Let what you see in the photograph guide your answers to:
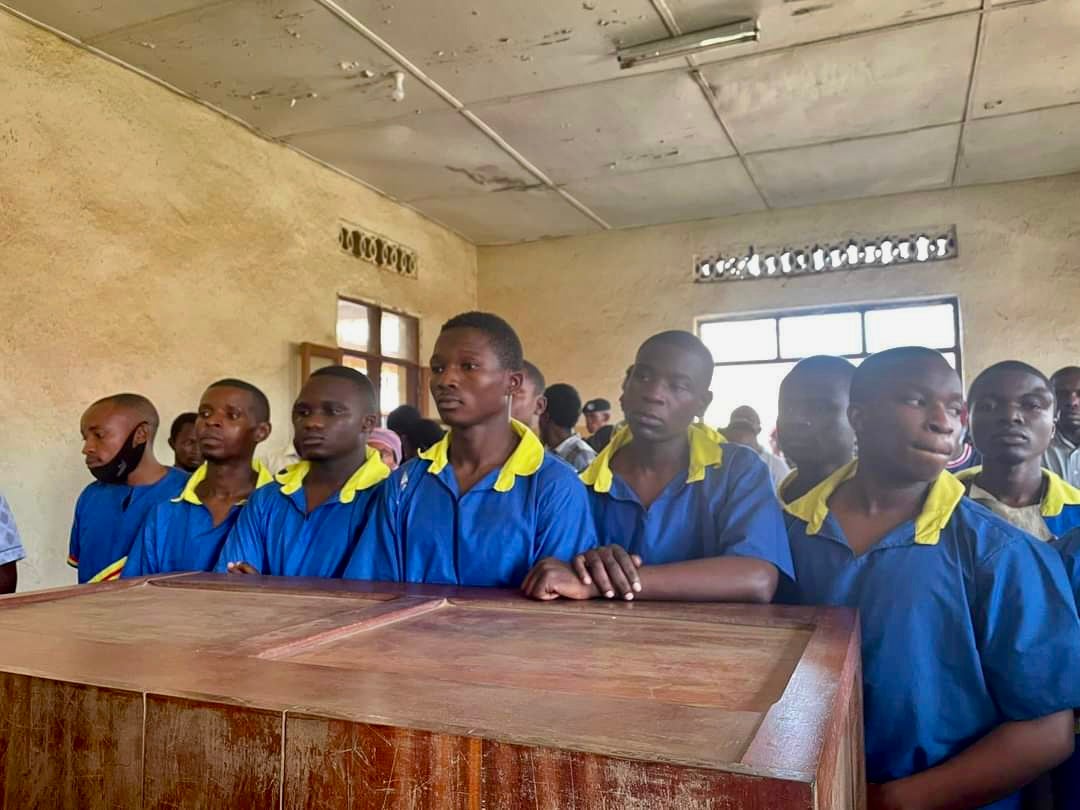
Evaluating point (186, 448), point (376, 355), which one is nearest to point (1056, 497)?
point (186, 448)

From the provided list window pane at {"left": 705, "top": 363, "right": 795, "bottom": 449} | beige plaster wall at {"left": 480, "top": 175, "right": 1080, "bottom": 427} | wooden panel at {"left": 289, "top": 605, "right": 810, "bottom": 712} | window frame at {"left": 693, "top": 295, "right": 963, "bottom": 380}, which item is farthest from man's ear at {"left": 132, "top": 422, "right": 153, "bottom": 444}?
window frame at {"left": 693, "top": 295, "right": 963, "bottom": 380}

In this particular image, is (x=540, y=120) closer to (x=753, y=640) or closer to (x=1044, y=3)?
(x=1044, y=3)

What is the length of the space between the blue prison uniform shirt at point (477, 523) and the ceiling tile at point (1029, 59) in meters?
3.31

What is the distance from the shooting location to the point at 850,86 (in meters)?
4.14

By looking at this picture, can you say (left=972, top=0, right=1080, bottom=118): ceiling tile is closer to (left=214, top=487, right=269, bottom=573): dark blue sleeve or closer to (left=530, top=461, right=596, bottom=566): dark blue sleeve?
(left=530, top=461, right=596, bottom=566): dark blue sleeve

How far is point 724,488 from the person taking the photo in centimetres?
160

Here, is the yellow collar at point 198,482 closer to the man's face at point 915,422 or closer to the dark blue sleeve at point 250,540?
the dark blue sleeve at point 250,540

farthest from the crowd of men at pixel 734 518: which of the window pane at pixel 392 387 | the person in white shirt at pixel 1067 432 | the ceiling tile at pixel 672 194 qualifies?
the ceiling tile at pixel 672 194

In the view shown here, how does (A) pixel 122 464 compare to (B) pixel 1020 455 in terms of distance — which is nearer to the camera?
(B) pixel 1020 455

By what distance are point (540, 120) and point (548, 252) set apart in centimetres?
242

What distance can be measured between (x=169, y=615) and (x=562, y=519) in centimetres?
75

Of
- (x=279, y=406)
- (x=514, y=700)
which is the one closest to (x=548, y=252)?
(x=279, y=406)

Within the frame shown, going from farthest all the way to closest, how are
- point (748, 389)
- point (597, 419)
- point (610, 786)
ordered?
point (748, 389) → point (597, 419) → point (610, 786)

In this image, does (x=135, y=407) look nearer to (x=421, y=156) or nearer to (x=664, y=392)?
(x=664, y=392)
